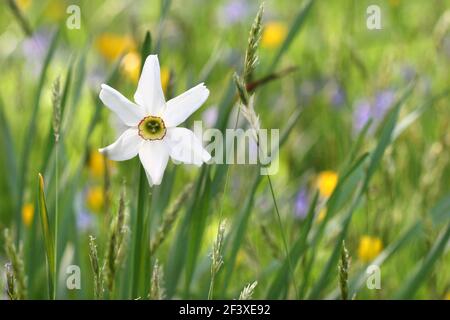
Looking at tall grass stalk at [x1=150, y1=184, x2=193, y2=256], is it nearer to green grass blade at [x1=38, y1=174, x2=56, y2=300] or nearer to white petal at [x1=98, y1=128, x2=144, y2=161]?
green grass blade at [x1=38, y1=174, x2=56, y2=300]

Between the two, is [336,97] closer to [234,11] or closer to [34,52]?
[234,11]

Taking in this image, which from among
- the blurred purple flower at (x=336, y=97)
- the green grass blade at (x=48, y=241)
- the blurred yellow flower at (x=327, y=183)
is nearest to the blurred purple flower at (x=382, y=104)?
the blurred purple flower at (x=336, y=97)

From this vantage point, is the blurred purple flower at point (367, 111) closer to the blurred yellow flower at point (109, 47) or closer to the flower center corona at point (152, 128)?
the blurred yellow flower at point (109, 47)

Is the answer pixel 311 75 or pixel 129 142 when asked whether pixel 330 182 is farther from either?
pixel 129 142

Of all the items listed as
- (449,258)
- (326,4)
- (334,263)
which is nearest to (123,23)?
(326,4)

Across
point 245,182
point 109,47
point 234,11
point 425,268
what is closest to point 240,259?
point 245,182

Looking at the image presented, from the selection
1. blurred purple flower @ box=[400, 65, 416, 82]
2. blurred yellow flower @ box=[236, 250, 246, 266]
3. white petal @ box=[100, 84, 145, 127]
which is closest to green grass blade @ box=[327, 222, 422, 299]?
blurred yellow flower @ box=[236, 250, 246, 266]
